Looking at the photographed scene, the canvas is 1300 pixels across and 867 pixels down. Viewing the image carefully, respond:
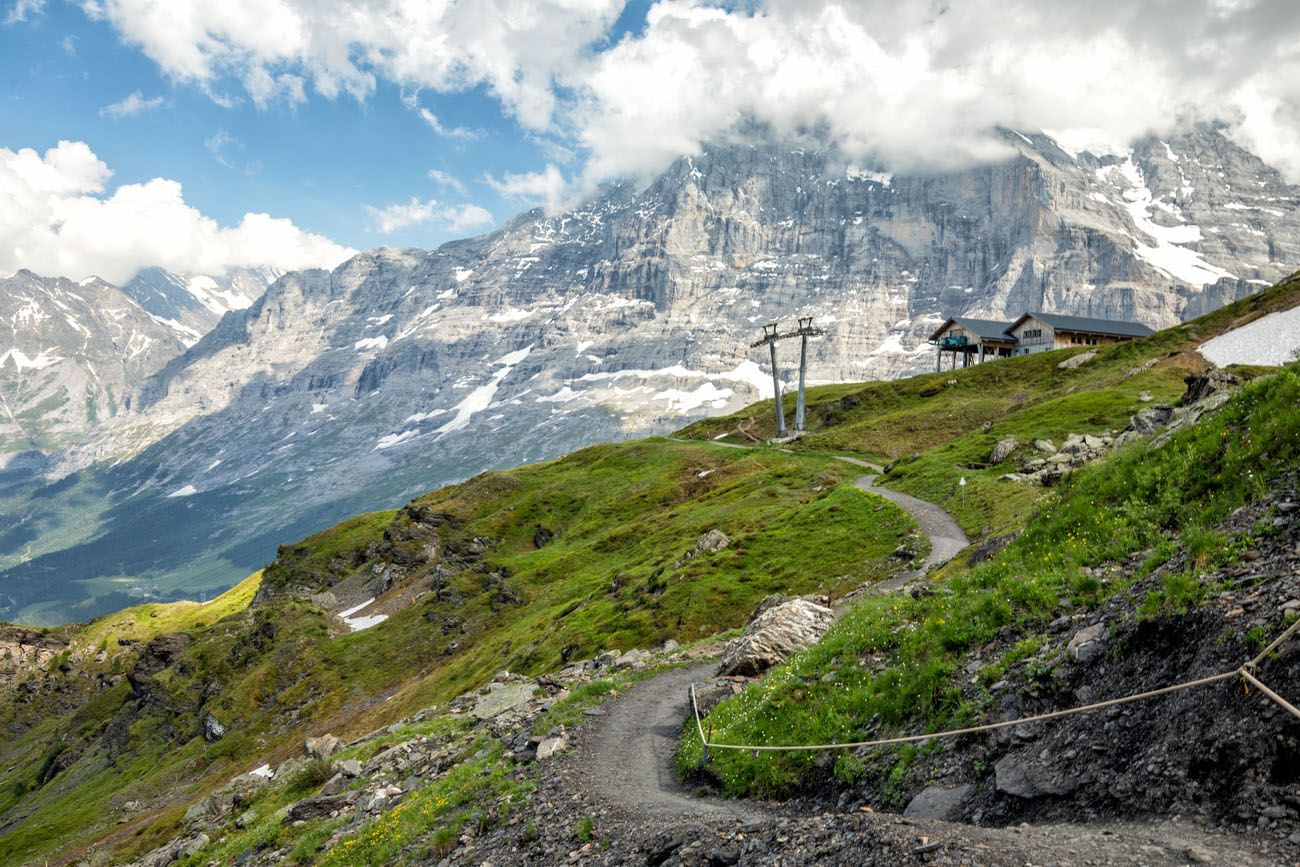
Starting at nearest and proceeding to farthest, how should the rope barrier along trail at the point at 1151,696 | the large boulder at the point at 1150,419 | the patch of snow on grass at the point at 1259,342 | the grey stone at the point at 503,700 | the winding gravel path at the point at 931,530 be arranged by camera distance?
the rope barrier along trail at the point at 1151,696, the grey stone at the point at 503,700, the winding gravel path at the point at 931,530, the large boulder at the point at 1150,419, the patch of snow on grass at the point at 1259,342

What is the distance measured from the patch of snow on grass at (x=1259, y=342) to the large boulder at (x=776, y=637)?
71766mm

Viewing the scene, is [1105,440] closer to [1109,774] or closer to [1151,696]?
[1151,696]

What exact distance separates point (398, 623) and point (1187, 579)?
3978 inches

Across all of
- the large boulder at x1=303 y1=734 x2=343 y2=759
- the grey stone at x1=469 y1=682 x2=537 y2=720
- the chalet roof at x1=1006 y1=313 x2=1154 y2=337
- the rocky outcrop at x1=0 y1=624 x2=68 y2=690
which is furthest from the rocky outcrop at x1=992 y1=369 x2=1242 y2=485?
the rocky outcrop at x1=0 y1=624 x2=68 y2=690

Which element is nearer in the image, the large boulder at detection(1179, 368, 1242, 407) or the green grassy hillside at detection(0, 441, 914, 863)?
the large boulder at detection(1179, 368, 1242, 407)

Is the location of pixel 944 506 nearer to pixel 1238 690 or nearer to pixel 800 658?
pixel 800 658

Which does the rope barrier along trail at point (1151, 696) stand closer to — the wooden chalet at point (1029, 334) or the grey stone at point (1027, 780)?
the grey stone at point (1027, 780)

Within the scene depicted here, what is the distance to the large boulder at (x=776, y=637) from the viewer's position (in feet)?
85.7

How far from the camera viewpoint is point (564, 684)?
111 feet

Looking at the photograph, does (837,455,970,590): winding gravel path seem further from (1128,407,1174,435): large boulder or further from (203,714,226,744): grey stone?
(203,714,226,744): grey stone

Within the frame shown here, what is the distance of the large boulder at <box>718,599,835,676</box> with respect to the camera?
26.1 m

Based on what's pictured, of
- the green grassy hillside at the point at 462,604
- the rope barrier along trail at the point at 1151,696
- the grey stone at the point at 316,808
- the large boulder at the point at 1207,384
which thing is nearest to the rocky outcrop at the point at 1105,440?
the large boulder at the point at 1207,384

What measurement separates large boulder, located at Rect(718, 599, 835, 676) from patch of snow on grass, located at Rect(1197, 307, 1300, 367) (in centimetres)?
7177

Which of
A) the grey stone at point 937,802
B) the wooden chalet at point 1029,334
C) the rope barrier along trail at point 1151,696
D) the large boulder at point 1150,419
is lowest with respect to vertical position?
the grey stone at point 937,802
